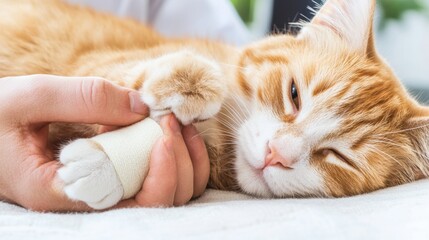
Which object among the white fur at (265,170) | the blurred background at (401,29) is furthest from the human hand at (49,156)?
the blurred background at (401,29)

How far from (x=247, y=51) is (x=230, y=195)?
45 cm

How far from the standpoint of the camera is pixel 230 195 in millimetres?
1103

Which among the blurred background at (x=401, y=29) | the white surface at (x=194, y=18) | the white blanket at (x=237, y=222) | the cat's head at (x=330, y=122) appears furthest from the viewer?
the blurred background at (x=401, y=29)

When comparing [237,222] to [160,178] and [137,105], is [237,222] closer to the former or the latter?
[160,178]

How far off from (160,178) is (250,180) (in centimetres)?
28

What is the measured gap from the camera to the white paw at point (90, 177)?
0.86 m

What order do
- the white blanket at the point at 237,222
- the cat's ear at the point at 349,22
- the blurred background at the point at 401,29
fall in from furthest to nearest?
the blurred background at the point at 401,29, the cat's ear at the point at 349,22, the white blanket at the point at 237,222

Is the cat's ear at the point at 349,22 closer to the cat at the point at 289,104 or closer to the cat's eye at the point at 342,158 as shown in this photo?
the cat at the point at 289,104

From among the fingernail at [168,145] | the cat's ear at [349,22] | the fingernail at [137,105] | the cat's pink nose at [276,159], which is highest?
the cat's ear at [349,22]

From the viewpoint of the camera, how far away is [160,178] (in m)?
0.90

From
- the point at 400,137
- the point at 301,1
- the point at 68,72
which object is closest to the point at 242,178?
the point at 400,137

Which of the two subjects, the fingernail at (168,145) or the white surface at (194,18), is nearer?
the fingernail at (168,145)

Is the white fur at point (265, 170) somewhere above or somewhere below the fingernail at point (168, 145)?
below

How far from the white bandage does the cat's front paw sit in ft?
0.17
